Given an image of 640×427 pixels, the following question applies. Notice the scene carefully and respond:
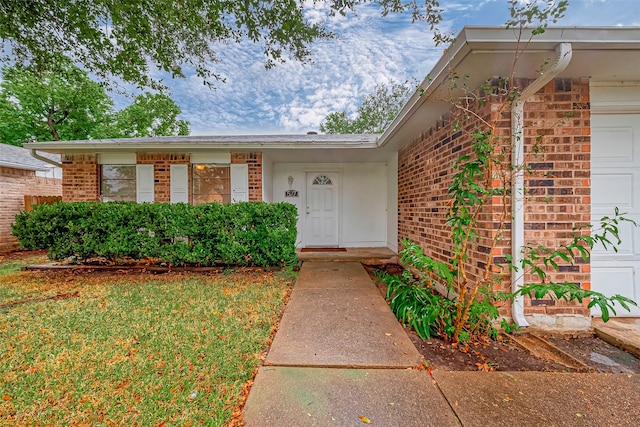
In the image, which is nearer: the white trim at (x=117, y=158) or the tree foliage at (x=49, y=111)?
the white trim at (x=117, y=158)

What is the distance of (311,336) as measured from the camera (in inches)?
88.2

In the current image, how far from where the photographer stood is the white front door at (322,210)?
22.6 ft

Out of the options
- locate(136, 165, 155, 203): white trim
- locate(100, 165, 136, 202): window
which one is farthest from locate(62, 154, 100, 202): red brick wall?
locate(136, 165, 155, 203): white trim

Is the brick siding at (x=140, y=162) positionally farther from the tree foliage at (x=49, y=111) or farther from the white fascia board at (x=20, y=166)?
the tree foliage at (x=49, y=111)

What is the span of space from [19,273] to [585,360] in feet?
25.0

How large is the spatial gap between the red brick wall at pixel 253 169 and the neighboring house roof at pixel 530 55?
12.3ft

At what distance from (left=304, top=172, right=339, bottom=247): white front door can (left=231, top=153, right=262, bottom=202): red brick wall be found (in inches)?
63.4

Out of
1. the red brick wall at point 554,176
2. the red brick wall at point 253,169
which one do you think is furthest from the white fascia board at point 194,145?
the red brick wall at point 554,176

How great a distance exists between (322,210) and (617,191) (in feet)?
17.1

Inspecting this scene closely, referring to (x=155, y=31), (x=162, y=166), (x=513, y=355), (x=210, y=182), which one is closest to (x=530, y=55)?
(x=513, y=355)

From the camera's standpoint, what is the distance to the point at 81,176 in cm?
558

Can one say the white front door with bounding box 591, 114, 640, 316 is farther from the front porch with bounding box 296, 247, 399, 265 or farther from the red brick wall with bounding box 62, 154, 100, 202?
the red brick wall with bounding box 62, 154, 100, 202

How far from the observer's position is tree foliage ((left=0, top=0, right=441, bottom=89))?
3.06 meters

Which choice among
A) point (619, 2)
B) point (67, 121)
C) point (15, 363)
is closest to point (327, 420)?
point (15, 363)
